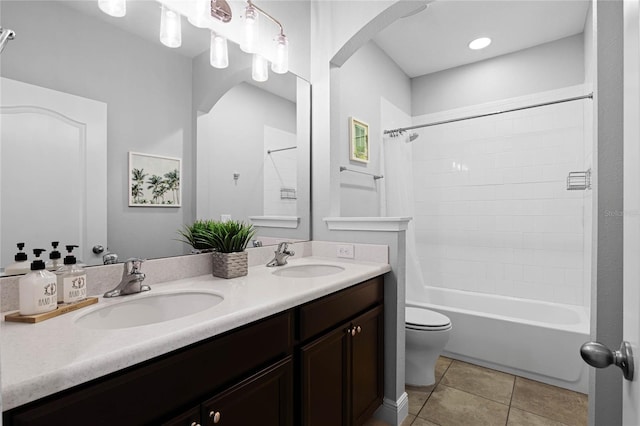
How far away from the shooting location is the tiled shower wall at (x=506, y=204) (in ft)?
9.04

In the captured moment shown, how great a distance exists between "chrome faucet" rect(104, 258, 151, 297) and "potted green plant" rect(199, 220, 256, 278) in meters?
0.33

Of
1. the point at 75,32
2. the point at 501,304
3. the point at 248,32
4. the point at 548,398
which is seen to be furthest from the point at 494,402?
the point at 75,32

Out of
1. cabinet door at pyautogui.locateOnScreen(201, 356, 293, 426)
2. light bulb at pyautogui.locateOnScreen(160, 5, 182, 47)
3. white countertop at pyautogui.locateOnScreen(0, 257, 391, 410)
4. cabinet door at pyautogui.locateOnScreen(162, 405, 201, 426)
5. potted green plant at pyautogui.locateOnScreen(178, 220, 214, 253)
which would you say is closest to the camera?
white countertop at pyautogui.locateOnScreen(0, 257, 391, 410)

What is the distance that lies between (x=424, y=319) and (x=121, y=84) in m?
2.13

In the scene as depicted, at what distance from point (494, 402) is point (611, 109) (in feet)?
6.06

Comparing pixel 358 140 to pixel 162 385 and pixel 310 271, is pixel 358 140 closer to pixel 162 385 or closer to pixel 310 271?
pixel 310 271

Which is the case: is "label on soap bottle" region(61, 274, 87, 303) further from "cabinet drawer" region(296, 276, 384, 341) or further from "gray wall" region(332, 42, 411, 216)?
"gray wall" region(332, 42, 411, 216)

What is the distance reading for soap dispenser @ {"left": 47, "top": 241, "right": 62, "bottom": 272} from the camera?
1032 mm

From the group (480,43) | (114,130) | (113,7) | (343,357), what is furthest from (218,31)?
(480,43)

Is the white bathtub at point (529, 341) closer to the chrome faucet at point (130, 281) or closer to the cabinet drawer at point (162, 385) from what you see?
the cabinet drawer at point (162, 385)

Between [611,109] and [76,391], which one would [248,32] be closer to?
[611,109]

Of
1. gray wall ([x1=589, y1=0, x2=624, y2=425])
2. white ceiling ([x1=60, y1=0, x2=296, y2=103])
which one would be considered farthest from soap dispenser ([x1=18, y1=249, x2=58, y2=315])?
gray wall ([x1=589, y1=0, x2=624, y2=425])

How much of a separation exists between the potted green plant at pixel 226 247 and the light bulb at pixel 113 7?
0.91m

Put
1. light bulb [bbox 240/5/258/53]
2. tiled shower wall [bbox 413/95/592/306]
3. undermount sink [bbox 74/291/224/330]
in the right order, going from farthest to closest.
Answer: tiled shower wall [bbox 413/95/592/306], light bulb [bbox 240/5/258/53], undermount sink [bbox 74/291/224/330]
